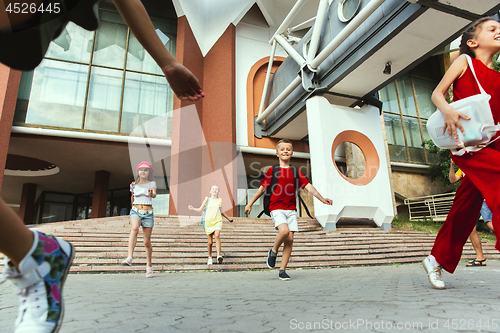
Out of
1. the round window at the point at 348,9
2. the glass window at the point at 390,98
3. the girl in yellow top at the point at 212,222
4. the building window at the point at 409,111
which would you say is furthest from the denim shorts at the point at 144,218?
the glass window at the point at 390,98

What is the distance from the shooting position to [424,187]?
1786 centimetres

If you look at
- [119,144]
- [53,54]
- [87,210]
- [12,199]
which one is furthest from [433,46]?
[12,199]

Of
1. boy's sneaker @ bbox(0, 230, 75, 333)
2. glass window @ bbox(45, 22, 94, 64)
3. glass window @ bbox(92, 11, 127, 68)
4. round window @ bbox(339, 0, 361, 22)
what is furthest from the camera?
glass window @ bbox(92, 11, 127, 68)

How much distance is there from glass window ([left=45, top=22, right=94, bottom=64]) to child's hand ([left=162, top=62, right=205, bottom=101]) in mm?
14835

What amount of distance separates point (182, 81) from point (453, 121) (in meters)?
1.73

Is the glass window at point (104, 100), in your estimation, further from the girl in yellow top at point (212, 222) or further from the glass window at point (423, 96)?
the glass window at point (423, 96)

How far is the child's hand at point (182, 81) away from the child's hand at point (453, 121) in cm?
162

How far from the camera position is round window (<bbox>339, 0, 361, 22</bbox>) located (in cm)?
851

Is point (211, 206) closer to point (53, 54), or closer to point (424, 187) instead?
point (53, 54)

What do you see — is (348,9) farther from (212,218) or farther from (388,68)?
(212,218)

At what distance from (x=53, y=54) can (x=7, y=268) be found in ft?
50.6

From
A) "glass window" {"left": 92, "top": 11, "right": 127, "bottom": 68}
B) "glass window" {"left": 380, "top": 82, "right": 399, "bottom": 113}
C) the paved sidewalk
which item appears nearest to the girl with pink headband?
the paved sidewalk

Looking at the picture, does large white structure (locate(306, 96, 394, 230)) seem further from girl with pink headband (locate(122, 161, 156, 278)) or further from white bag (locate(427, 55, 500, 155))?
white bag (locate(427, 55, 500, 155))

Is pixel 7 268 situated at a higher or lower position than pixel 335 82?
lower
